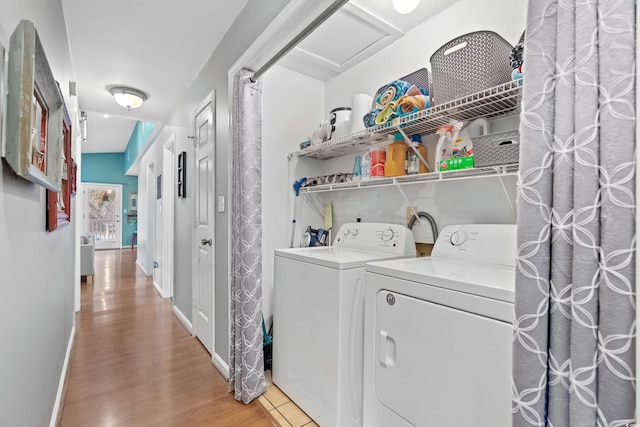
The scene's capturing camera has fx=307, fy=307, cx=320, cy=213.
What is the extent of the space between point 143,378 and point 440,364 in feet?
6.61

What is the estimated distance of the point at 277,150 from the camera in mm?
2324

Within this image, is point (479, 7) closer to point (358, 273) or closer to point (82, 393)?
point (358, 273)

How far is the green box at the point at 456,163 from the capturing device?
1.34 metres

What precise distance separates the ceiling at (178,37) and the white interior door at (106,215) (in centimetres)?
718

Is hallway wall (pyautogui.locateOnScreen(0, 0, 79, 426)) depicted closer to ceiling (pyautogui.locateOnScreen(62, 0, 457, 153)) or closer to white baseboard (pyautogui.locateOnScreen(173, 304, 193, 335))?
ceiling (pyautogui.locateOnScreen(62, 0, 457, 153))

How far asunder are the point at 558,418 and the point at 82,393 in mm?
2448

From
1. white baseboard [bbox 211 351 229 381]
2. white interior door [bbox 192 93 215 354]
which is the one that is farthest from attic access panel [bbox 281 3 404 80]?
white baseboard [bbox 211 351 229 381]

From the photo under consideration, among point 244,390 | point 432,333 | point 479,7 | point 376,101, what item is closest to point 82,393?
point 244,390

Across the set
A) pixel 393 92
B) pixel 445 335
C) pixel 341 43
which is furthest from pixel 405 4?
pixel 445 335

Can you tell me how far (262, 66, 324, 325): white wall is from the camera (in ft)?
7.43

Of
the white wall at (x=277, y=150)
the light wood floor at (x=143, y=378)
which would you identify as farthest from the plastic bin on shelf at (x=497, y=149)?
the light wood floor at (x=143, y=378)

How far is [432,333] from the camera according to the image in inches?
42.6

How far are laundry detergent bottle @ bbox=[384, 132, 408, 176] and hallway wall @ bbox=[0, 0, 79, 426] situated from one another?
156 cm

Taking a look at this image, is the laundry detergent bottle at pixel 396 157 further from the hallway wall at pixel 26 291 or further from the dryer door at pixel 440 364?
the hallway wall at pixel 26 291
